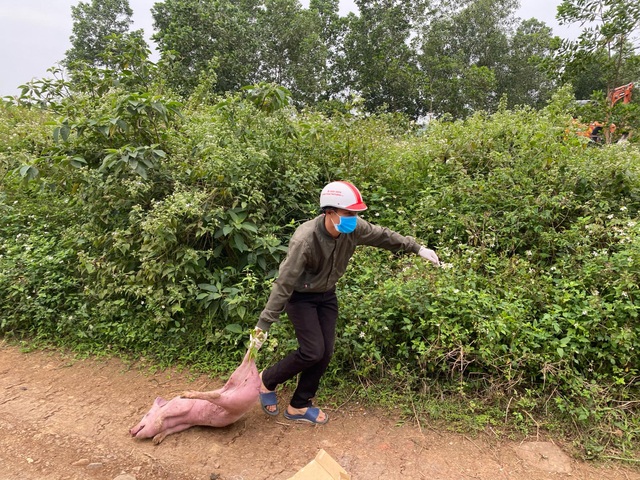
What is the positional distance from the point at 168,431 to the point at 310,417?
92cm

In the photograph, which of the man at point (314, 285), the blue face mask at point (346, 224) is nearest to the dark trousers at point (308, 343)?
the man at point (314, 285)

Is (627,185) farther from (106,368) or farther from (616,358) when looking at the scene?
(106,368)

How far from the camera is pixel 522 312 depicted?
9.48 ft

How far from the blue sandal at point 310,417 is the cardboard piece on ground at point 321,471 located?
64 cm

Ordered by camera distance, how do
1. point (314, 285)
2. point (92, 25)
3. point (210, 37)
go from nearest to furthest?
point (314, 285) < point (210, 37) < point (92, 25)

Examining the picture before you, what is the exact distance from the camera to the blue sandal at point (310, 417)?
2748 mm

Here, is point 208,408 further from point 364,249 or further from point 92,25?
point 92,25

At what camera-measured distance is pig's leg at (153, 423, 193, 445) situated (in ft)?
8.37

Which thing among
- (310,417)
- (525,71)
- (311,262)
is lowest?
(310,417)

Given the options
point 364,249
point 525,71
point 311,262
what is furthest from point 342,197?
point 525,71

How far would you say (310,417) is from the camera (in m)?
2.75

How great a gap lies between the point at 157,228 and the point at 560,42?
642 cm

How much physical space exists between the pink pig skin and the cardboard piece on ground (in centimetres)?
65

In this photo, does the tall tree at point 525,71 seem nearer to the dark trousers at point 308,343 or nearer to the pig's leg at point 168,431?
the dark trousers at point 308,343
